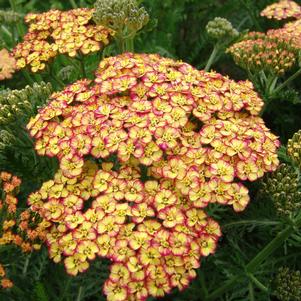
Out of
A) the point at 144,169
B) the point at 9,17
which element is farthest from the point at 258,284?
the point at 9,17

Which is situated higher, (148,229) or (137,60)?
(137,60)

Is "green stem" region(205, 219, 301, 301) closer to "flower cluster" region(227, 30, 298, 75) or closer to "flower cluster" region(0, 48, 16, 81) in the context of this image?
"flower cluster" region(227, 30, 298, 75)

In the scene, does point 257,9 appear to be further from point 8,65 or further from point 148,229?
point 148,229

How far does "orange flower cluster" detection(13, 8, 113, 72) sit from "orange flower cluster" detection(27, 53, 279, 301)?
0.40 m

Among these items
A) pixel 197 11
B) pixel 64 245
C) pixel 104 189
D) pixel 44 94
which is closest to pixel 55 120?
pixel 44 94

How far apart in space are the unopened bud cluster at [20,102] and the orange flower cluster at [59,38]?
0.21 m

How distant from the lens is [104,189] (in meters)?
2.62

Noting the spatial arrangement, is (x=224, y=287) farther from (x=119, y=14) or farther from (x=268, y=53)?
(x=119, y=14)

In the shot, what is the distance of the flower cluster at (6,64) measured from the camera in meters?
3.61

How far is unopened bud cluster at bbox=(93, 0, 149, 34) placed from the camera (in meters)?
3.19

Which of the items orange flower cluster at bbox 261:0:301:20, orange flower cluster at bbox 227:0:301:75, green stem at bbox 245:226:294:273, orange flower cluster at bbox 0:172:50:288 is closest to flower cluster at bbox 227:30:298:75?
orange flower cluster at bbox 227:0:301:75

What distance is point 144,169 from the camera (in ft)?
9.53

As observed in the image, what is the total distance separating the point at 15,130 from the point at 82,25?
83 centimetres

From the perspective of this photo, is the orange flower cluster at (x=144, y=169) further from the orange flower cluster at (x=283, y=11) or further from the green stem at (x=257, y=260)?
the orange flower cluster at (x=283, y=11)
